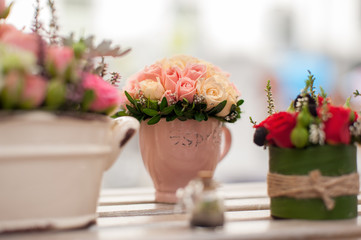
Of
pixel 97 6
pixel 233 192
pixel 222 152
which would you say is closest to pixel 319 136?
pixel 222 152

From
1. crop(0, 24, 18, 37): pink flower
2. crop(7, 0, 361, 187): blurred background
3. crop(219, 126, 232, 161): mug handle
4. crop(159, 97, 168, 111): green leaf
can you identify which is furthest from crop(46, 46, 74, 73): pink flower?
crop(7, 0, 361, 187): blurred background

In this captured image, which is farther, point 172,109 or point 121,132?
point 172,109

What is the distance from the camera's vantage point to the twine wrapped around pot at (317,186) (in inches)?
24.5

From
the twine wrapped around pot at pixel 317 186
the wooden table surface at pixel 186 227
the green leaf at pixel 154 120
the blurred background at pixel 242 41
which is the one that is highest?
the blurred background at pixel 242 41

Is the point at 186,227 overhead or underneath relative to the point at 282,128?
underneath

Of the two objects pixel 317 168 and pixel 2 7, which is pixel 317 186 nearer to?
pixel 317 168

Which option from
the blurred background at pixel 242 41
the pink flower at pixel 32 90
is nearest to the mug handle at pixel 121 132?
the pink flower at pixel 32 90

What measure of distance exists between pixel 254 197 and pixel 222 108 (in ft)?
0.83

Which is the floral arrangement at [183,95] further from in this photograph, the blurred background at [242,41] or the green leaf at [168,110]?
the blurred background at [242,41]

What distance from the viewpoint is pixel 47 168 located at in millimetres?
534

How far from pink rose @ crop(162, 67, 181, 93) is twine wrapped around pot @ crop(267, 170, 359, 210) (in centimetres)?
28

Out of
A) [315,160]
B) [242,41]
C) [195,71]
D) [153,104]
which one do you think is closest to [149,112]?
[153,104]

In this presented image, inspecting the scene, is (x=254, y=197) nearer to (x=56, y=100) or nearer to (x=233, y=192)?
(x=233, y=192)

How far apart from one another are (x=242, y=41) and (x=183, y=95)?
10.4 ft
